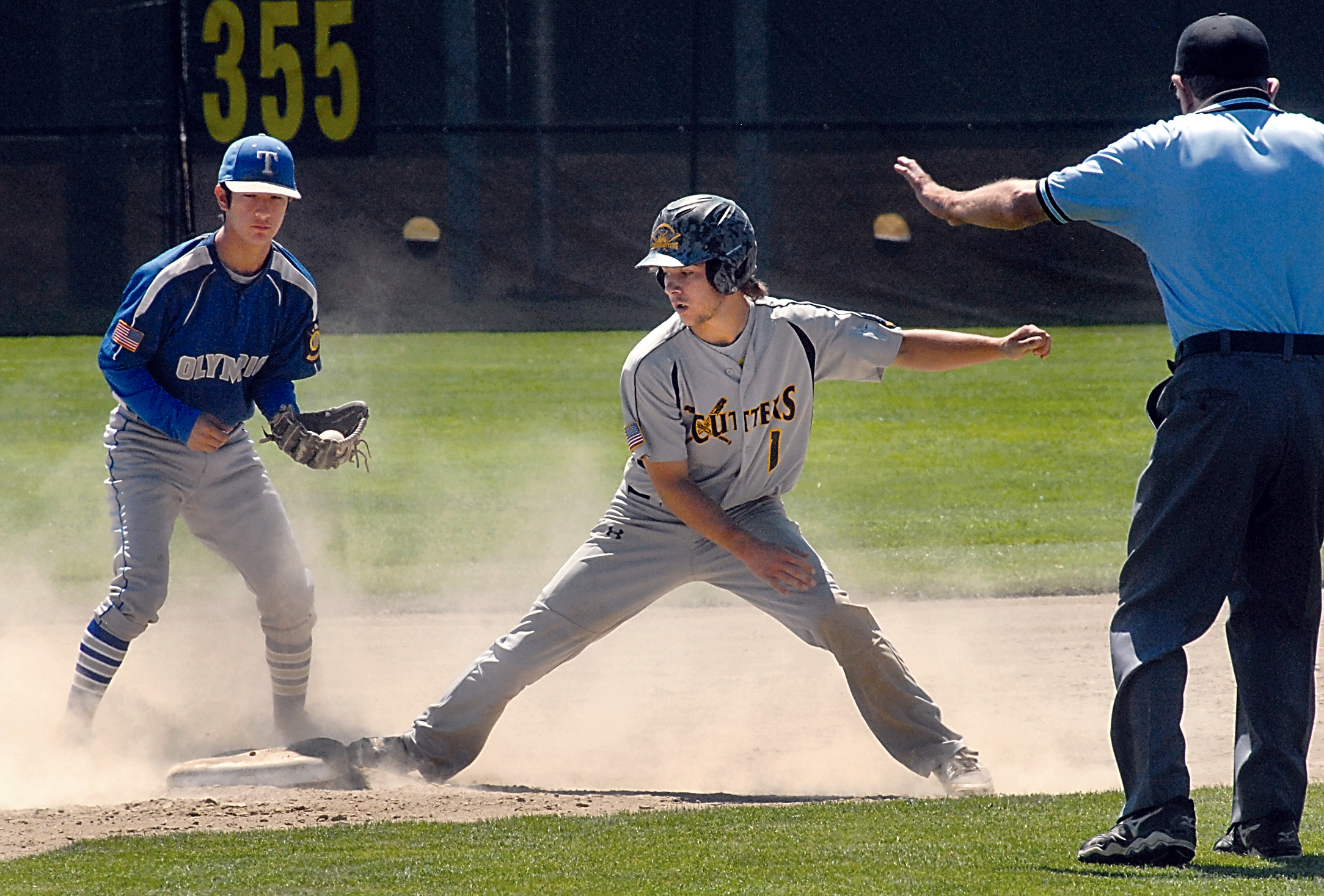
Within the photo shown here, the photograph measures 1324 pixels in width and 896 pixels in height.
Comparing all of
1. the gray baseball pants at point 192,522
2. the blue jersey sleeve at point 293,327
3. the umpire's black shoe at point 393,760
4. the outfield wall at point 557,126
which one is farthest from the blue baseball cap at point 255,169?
the outfield wall at point 557,126

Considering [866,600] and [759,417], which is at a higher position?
[759,417]

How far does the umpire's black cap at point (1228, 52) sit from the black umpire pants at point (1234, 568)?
67cm

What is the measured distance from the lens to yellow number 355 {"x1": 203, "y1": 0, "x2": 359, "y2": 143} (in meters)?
15.0

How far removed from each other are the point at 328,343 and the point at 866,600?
9656 mm

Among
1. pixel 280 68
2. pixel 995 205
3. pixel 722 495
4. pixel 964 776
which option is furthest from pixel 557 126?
pixel 995 205

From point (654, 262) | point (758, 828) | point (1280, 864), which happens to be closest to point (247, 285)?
point (654, 262)

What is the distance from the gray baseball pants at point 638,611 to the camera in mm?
4570

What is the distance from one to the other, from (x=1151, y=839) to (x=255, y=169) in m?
3.13

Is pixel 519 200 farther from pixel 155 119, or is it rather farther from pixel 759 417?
pixel 759 417

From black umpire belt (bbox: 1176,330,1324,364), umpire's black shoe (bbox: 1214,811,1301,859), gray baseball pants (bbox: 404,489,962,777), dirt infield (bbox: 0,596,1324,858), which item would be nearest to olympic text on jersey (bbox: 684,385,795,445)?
gray baseball pants (bbox: 404,489,962,777)

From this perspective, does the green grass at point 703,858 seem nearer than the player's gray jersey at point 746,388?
Yes

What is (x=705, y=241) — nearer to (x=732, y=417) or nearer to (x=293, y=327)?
(x=732, y=417)

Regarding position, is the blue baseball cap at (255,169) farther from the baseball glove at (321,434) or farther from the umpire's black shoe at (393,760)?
the umpire's black shoe at (393,760)

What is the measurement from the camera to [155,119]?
48.9 feet
